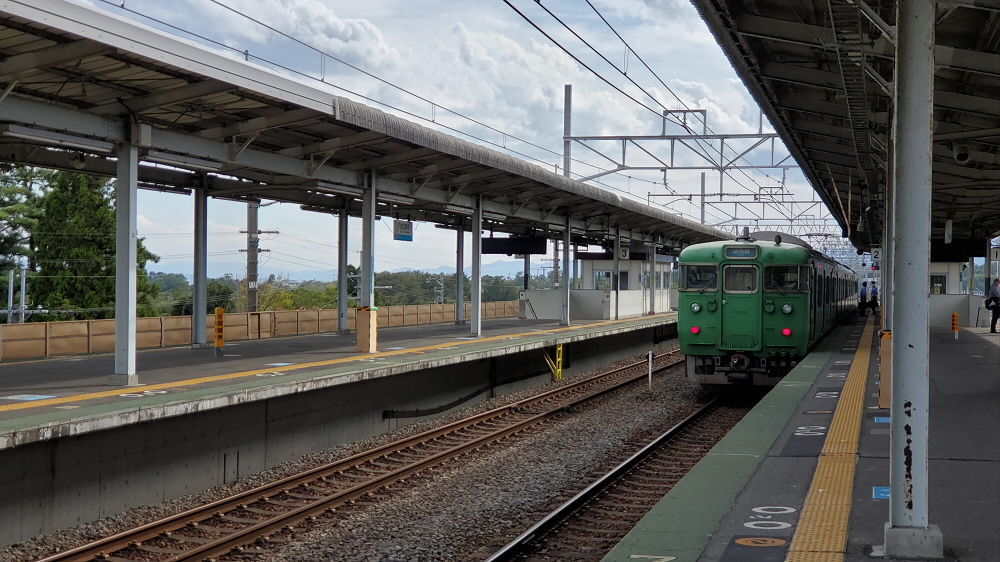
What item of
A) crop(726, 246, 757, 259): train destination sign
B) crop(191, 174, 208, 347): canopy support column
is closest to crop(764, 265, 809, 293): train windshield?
crop(726, 246, 757, 259): train destination sign

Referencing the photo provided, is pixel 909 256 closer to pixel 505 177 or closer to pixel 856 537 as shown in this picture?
pixel 856 537

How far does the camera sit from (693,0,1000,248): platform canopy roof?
9.10 metres

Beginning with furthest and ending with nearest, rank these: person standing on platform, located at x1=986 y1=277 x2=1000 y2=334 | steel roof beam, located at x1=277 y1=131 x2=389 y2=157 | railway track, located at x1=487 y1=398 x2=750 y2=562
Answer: person standing on platform, located at x1=986 y1=277 x2=1000 y2=334, steel roof beam, located at x1=277 y1=131 x2=389 y2=157, railway track, located at x1=487 y1=398 x2=750 y2=562

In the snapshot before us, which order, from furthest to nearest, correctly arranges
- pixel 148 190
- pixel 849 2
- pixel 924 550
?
pixel 148 190, pixel 849 2, pixel 924 550

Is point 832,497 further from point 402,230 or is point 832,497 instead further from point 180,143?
point 402,230

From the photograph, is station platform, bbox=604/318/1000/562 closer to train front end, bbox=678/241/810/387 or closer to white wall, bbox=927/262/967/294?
train front end, bbox=678/241/810/387

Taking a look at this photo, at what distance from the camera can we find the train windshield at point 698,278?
15766 millimetres

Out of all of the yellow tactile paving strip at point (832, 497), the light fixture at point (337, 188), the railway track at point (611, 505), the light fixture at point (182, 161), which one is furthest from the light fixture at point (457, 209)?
the yellow tactile paving strip at point (832, 497)

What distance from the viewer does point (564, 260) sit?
2578cm

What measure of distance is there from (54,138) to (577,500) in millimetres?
7078

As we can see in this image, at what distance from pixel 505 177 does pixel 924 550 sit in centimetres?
1504

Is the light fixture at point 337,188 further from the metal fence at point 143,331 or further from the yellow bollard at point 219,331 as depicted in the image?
the metal fence at point 143,331

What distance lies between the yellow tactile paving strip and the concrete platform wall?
21.6ft

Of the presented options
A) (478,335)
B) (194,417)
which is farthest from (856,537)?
(478,335)
